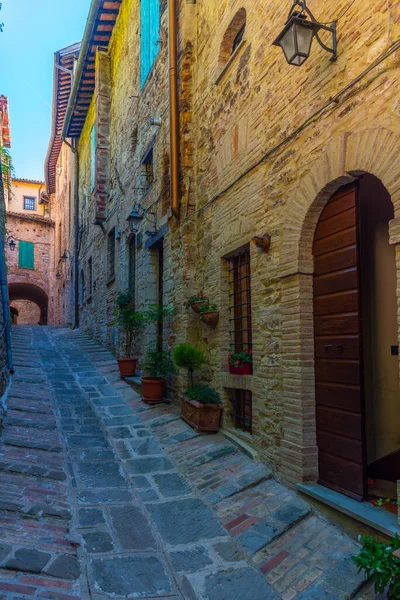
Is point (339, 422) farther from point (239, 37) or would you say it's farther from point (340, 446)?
point (239, 37)

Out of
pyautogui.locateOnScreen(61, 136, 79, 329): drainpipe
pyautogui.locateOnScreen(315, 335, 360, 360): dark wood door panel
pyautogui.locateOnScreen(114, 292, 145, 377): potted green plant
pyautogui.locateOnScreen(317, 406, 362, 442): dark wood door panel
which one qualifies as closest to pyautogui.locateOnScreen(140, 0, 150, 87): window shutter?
pyautogui.locateOnScreen(114, 292, 145, 377): potted green plant

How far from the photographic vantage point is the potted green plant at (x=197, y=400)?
5559mm

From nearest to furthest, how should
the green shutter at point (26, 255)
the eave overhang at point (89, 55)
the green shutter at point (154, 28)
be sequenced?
the green shutter at point (154, 28)
the eave overhang at point (89, 55)
the green shutter at point (26, 255)

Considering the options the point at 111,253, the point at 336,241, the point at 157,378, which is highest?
the point at 111,253

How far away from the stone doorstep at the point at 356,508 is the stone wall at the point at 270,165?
155 mm

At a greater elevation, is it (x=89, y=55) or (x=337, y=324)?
(x=89, y=55)

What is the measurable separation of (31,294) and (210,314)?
2510 cm

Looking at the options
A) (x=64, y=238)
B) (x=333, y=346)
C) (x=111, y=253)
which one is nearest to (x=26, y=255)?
(x=64, y=238)

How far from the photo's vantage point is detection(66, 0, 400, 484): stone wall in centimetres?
321

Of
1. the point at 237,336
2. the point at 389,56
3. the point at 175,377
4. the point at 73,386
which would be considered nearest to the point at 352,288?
the point at 389,56

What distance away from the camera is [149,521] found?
378 centimetres

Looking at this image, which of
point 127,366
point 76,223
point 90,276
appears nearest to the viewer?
point 127,366

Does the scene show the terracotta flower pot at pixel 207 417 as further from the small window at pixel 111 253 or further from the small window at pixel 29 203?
the small window at pixel 29 203

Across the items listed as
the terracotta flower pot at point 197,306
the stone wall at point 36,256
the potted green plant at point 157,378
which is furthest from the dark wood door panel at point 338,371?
the stone wall at point 36,256
